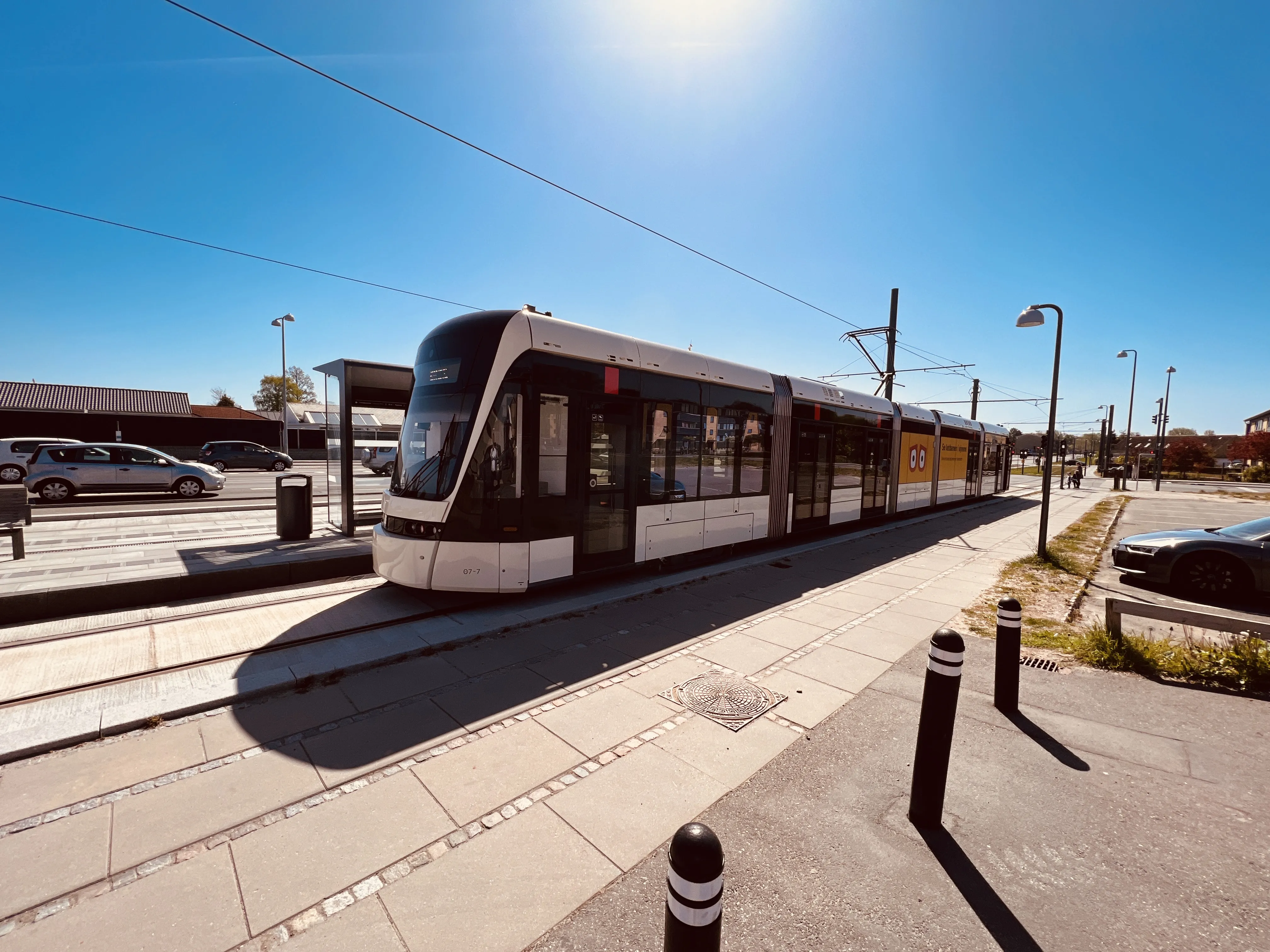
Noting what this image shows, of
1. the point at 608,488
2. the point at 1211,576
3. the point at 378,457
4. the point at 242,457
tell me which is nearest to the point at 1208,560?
the point at 1211,576

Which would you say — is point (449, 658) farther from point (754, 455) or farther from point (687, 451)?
point (754, 455)

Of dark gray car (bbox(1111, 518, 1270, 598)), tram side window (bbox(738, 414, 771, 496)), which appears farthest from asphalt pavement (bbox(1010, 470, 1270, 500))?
tram side window (bbox(738, 414, 771, 496))

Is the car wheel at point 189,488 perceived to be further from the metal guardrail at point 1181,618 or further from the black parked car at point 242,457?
the metal guardrail at point 1181,618

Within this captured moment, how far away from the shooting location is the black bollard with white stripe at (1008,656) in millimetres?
4543

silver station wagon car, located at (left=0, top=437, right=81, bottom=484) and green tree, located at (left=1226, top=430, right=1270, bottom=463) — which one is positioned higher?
green tree, located at (left=1226, top=430, right=1270, bottom=463)

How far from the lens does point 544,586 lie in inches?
280

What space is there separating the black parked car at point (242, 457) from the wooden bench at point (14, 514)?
2418cm

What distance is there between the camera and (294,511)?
10.8 metres

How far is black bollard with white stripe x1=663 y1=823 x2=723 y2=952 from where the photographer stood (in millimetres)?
1615

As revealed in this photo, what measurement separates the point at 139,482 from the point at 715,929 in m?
21.6

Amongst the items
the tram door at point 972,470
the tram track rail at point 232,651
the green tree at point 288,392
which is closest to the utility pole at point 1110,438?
the tram door at point 972,470

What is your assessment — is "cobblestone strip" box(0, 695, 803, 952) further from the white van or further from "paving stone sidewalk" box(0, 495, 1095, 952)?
the white van

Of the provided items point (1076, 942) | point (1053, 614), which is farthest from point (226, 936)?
point (1053, 614)

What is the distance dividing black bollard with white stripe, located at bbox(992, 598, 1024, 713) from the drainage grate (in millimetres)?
1236
